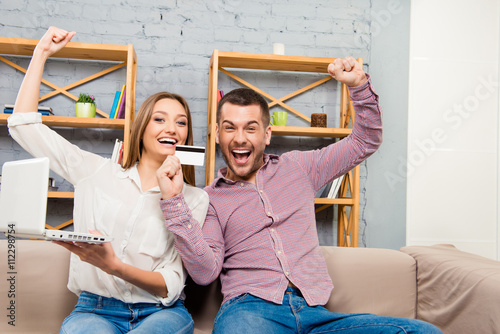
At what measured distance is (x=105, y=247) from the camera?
1.15 m

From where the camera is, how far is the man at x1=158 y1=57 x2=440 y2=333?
50.8 inches

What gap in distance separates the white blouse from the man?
0.34 ft

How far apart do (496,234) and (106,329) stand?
3.14 meters

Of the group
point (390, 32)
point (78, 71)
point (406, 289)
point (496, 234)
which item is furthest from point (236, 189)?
point (496, 234)

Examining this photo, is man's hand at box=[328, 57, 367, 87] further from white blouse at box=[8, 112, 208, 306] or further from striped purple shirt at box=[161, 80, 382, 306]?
white blouse at box=[8, 112, 208, 306]

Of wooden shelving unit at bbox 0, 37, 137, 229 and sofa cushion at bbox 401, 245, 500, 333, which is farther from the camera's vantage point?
wooden shelving unit at bbox 0, 37, 137, 229

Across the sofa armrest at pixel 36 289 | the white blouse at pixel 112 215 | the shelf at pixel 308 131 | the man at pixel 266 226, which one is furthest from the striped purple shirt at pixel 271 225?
the shelf at pixel 308 131

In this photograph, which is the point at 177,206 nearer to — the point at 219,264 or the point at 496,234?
the point at 219,264

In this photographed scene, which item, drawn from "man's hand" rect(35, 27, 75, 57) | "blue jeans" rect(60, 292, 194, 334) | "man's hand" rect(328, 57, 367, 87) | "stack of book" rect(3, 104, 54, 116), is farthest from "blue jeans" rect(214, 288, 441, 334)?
"stack of book" rect(3, 104, 54, 116)

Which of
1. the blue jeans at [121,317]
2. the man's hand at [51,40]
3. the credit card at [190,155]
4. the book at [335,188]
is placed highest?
the man's hand at [51,40]

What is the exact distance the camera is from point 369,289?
1.61 m

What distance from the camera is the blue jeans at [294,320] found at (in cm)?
121

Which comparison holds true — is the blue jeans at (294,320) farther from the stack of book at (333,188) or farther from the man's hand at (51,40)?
the stack of book at (333,188)

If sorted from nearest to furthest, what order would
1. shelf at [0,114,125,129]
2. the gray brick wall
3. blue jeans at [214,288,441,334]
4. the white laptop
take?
the white laptop → blue jeans at [214,288,441,334] → shelf at [0,114,125,129] → the gray brick wall
